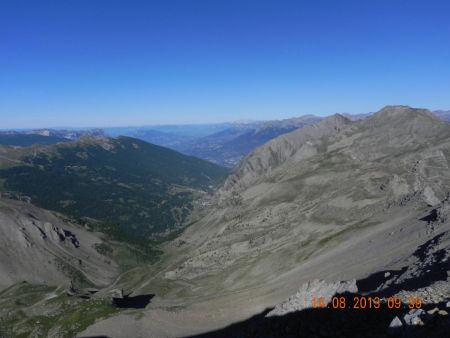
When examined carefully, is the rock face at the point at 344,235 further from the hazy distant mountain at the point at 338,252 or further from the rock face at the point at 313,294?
the rock face at the point at 313,294

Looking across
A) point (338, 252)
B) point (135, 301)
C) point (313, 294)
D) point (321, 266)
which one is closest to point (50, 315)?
point (135, 301)

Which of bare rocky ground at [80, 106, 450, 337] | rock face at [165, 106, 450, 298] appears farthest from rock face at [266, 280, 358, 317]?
rock face at [165, 106, 450, 298]

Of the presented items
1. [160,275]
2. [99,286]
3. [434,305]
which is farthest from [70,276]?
[434,305]

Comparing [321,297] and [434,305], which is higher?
[434,305]

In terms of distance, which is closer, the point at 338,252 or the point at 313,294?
the point at 313,294

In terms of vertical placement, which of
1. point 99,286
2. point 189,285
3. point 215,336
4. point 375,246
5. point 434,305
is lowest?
point 99,286

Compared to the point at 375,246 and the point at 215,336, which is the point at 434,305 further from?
the point at 375,246
